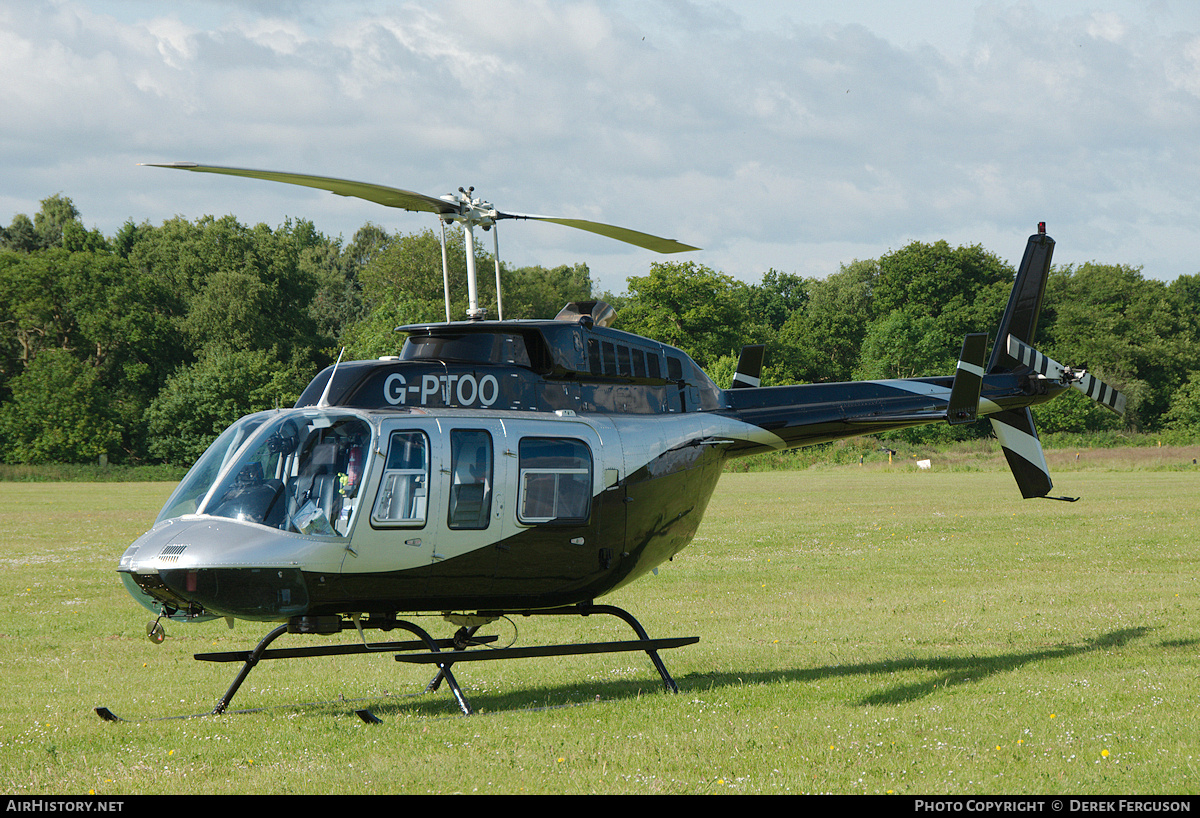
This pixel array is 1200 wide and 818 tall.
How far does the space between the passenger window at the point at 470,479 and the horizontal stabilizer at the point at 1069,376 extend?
6.89 meters

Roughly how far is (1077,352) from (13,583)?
259ft

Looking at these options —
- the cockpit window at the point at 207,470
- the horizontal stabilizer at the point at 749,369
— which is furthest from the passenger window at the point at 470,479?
the horizontal stabilizer at the point at 749,369

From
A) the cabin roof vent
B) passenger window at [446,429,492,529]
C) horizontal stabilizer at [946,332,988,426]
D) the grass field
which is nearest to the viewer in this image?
the grass field

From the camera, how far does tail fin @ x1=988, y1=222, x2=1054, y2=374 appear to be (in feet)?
43.1

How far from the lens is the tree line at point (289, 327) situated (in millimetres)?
73500

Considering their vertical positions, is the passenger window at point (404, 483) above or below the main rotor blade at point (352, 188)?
below

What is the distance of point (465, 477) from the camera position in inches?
365

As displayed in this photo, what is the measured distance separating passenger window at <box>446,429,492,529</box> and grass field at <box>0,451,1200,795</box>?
179cm

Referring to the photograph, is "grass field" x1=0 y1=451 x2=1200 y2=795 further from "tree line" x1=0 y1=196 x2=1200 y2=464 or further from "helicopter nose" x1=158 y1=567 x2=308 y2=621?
"tree line" x1=0 y1=196 x2=1200 y2=464

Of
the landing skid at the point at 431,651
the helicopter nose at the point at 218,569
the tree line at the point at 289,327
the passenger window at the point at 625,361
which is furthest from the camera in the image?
the tree line at the point at 289,327

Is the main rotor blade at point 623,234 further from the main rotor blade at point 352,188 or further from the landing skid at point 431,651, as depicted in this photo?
the landing skid at point 431,651

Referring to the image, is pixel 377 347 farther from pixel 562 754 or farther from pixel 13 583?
pixel 562 754

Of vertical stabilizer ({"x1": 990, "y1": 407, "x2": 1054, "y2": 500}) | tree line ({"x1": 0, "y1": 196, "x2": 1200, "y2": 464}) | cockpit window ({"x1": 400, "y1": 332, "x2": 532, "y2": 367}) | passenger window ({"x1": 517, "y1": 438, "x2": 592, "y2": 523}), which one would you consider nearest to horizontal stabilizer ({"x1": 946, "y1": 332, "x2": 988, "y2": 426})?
vertical stabilizer ({"x1": 990, "y1": 407, "x2": 1054, "y2": 500})

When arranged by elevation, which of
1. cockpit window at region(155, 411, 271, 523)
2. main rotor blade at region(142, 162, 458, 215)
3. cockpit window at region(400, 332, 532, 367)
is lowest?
cockpit window at region(155, 411, 271, 523)
